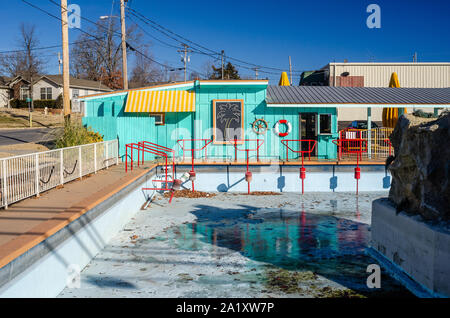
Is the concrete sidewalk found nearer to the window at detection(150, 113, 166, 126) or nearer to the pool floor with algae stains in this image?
the pool floor with algae stains

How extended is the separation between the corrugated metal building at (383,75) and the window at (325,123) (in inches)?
779

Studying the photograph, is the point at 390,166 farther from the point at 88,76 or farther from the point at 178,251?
the point at 88,76

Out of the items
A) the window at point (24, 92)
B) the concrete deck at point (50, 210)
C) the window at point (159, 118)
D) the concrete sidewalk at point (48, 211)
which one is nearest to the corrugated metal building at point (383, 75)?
the window at point (159, 118)

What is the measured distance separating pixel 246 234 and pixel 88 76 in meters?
64.0

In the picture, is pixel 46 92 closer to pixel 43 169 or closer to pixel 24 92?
pixel 24 92

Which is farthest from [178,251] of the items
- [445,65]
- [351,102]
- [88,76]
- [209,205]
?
[88,76]

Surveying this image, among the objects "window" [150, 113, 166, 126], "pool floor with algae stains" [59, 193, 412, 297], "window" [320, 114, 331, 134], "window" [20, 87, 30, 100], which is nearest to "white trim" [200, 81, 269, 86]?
"window" [150, 113, 166, 126]

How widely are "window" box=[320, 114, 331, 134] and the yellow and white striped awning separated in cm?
558

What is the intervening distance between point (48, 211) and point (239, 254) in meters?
3.77

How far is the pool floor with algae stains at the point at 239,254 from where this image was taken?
22.9 feet

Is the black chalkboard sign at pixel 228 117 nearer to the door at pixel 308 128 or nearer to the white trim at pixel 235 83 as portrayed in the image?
the white trim at pixel 235 83

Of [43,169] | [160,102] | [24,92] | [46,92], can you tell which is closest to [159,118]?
[160,102]

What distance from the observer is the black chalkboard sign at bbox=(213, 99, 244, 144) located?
19.2 metres
